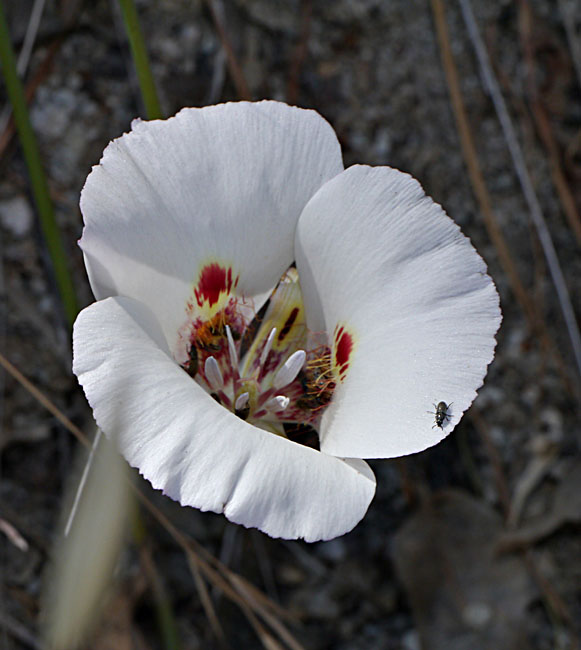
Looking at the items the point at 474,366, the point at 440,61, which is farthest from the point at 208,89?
the point at 474,366

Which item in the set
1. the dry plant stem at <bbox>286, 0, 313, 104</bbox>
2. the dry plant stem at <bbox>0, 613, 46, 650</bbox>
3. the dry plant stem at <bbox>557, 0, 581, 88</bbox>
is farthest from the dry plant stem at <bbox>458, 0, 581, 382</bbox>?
the dry plant stem at <bbox>0, 613, 46, 650</bbox>

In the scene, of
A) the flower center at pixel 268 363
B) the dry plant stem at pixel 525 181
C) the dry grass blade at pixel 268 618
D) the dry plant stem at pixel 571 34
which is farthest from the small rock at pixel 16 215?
the dry plant stem at pixel 571 34

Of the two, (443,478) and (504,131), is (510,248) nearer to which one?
(504,131)

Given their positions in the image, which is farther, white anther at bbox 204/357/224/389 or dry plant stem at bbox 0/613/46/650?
dry plant stem at bbox 0/613/46/650

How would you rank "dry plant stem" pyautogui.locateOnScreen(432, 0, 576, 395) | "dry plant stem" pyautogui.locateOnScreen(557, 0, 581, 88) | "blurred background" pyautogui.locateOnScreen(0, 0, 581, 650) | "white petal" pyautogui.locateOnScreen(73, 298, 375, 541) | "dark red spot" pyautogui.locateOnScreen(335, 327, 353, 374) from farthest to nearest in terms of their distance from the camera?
"dry plant stem" pyautogui.locateOnScreen(557, 0, 581, 88), "dry plant stem" pyautogui.locateOnScreen(432, 0, 576, 395), "blurred background" pyautogui.locateOnScreen(0, 0, 581, 650), "dark red spot" pyautogui.locateOnScreen(335, 327, 353, 374), "white petal" pyautogui.locateOnScreen(73, 298, 375, 541)

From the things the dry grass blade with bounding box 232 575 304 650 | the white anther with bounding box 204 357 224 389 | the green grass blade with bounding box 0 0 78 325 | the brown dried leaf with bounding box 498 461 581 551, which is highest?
the green grass blade with bounding box 0 0 78 325

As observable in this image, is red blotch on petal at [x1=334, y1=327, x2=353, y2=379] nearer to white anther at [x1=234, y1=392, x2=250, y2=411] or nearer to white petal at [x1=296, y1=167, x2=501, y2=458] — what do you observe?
white petal at [x1=296, y1=167, x2=501, y2=458]
